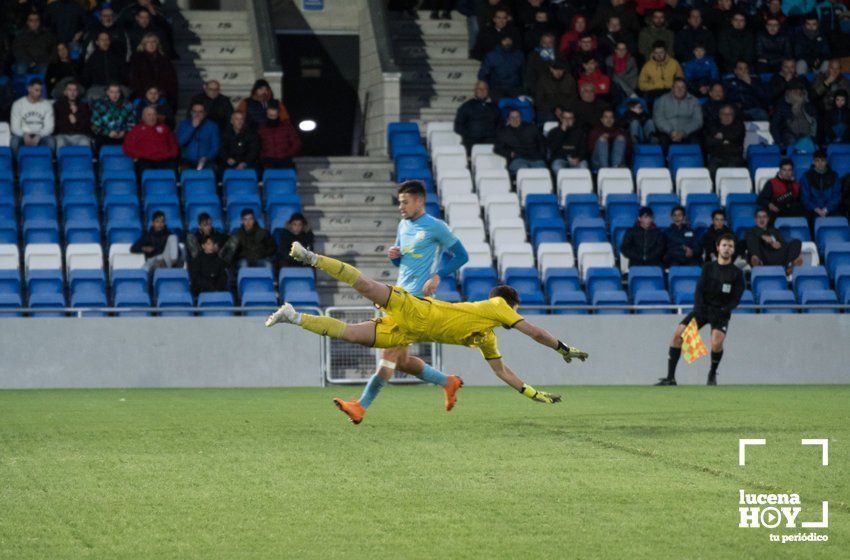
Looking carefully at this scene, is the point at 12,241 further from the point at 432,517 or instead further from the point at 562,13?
the point at 432,517

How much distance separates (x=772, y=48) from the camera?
28.0m

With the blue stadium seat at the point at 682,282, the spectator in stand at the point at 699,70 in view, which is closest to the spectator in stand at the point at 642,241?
the blue stadium seat at the point at 682,282

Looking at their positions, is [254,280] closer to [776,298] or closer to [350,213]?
[350,213]

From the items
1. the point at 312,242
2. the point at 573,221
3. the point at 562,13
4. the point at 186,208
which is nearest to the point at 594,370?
the point at 573,221

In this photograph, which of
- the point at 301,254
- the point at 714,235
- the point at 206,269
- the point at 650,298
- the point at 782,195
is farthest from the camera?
the point at 782,195

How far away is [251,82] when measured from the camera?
27.3m

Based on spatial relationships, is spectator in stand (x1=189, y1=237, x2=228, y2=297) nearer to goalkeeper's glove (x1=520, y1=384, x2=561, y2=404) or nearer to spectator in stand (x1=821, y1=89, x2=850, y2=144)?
goalkeeper's glove (x1=520, y1=384, x2=561, y2=404)

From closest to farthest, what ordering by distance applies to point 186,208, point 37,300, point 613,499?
1. point 613,499
2. point 37,300
3. point 186,208

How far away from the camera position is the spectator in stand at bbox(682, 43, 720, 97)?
27234mm

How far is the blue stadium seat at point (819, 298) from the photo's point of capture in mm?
22828

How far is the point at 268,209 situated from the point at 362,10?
5897 millimetres

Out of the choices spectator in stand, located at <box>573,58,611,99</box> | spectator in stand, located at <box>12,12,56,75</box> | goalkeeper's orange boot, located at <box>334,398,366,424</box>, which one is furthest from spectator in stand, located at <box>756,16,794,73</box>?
goalkeeper's orange boot, located at <box>334,398,366,424</box>

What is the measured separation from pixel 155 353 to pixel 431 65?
30.4 ft

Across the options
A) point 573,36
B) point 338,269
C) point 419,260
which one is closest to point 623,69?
point 573,36
